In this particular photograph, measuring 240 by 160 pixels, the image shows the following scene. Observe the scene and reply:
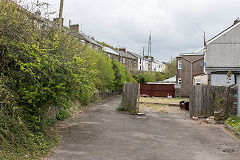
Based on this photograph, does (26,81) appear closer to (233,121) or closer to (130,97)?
(130,97)

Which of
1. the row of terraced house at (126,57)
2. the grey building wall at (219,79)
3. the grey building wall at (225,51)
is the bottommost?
the grey building wall at (219,79)

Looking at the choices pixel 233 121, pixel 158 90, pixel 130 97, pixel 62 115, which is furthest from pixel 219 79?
pixel 158 90

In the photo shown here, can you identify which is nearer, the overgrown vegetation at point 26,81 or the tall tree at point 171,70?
the overgrown vegetation at point 26,81

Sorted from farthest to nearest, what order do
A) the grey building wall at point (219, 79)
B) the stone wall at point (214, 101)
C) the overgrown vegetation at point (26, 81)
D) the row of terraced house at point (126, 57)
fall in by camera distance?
the row of terraced house at point (126, 57) < the grey building wall at point (219, 79) < the stone wall at point (214, 101) < the overgrown vegetation at point (26, 81)

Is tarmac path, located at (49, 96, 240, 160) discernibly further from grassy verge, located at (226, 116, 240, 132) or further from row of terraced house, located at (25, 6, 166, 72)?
row of terraced house, located at (25, 6, 166, 72)

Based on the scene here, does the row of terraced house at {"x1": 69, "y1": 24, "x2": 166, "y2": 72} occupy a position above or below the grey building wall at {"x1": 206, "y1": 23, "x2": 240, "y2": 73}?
above

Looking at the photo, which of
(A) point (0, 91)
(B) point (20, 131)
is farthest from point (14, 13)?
(B) point (20, 131)

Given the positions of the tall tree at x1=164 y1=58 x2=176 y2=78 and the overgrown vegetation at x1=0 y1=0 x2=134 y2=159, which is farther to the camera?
the tall tree at x1=164 y1=58 x2=176 y2=78

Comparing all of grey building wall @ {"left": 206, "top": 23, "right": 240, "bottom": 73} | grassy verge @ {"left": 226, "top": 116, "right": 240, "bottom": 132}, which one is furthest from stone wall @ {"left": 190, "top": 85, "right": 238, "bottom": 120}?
grey building wall @ {"left": 206, "top": 23, "right": 240, "bottom": 73}

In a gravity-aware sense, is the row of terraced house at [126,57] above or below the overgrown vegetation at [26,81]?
above

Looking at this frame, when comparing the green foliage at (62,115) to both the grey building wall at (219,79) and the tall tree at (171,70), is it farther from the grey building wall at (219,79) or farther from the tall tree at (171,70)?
the tall tree at (171,70)

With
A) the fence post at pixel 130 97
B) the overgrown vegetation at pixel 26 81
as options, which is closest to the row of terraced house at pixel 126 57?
the fence post at pixel 130 97

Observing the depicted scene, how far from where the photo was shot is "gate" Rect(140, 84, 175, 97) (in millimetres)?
32706

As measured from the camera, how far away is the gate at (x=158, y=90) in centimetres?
3271
